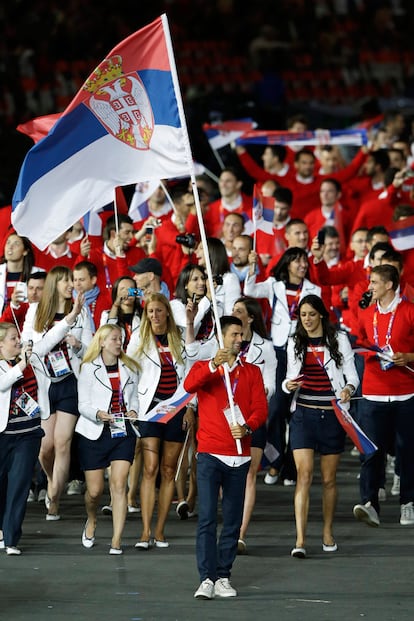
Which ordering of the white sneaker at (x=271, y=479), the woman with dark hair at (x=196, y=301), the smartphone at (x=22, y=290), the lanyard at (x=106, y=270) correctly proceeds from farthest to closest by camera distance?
the lanyard at (x=106, y=270)
the white sneaker at (x=271, y=479)
the smartphone at (x=22, y=290)
the woman with dark hair at (x=196, y=301)

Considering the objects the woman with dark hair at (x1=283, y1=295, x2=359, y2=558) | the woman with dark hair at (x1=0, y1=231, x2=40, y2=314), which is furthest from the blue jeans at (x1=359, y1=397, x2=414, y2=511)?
the woman with dark hair at (x1=0, y1=231, x2=40, y2=314)

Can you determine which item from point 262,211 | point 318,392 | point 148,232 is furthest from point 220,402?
point 262,211

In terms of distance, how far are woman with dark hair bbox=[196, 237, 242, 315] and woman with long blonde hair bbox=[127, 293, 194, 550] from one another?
3.18 feet

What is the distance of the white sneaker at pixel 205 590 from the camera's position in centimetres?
1002

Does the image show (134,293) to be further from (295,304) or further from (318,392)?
(318,392)

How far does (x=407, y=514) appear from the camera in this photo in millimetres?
12406

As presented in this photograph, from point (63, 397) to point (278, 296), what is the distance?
87.9 inches

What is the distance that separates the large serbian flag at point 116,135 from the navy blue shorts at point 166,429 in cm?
181

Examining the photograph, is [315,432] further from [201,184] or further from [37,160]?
[201,184]

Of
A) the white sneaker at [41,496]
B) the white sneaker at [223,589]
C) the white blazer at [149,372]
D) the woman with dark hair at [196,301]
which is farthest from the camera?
the white sneaker at [41,496]

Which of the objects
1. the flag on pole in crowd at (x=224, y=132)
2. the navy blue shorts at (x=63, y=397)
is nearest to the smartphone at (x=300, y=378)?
the navy blue shorts at (x=63, y=397)

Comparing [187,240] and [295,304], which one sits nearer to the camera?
[295,304]

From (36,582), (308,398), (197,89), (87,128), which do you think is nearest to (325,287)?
(308,398)

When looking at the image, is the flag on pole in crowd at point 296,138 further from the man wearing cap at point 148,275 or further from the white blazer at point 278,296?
the man wearing cap at point 148,275
